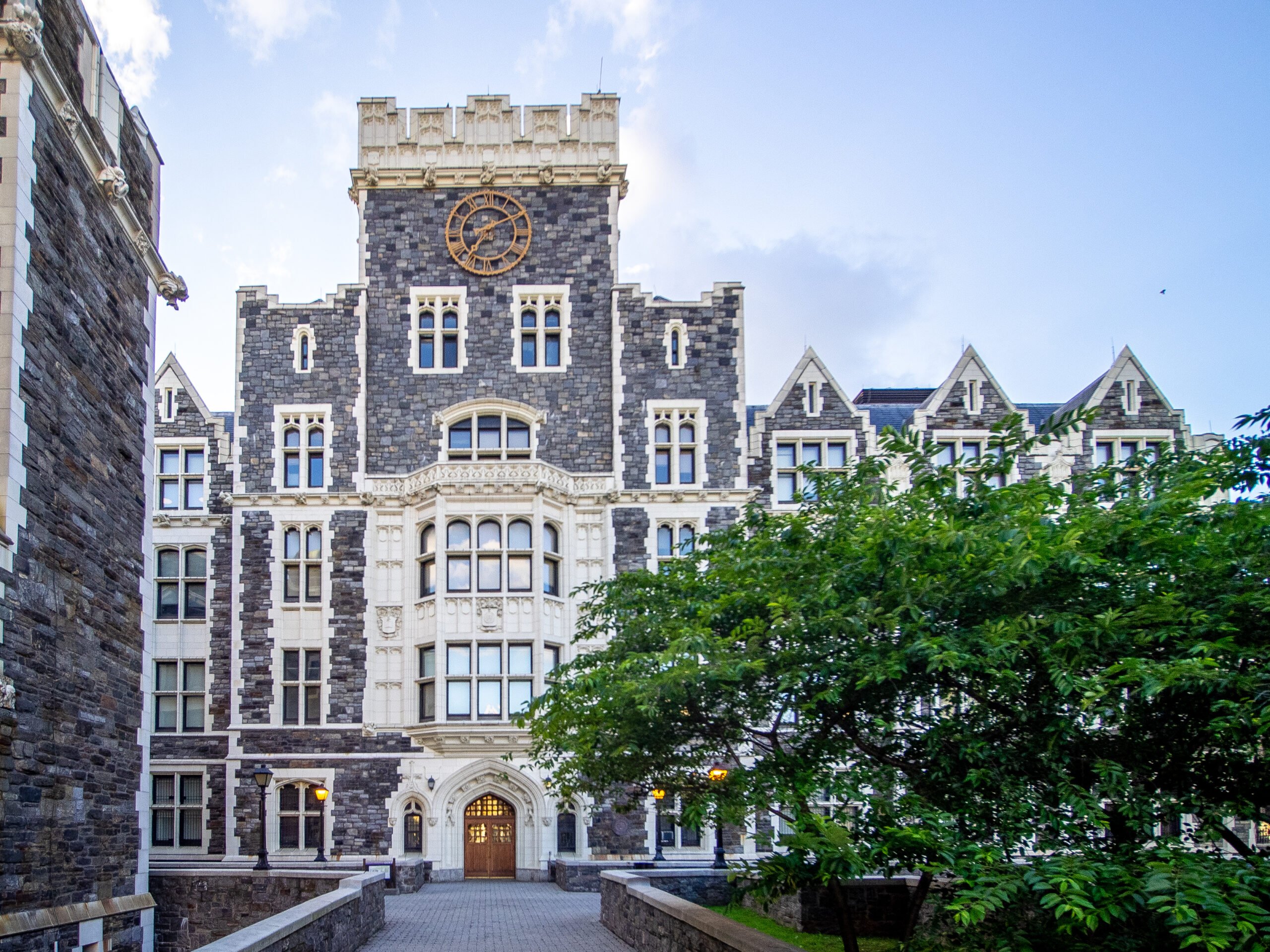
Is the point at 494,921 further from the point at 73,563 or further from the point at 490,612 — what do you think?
the point at 490,612

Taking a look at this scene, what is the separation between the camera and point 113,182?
18391 mm

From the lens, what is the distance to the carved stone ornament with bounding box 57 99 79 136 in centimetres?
1659

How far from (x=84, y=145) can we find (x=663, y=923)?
13378 millimetres

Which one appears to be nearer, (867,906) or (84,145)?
(84,145)

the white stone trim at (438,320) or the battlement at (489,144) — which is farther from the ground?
the battlement at (489,144)

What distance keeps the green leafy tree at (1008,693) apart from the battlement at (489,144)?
2328 cm

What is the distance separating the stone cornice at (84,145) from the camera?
14906 millimetres

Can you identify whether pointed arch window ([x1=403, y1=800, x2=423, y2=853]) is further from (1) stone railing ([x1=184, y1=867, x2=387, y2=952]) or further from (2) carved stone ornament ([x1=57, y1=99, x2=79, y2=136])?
(2) carved stone ornament ([x1=57, y1=99, x2=79, y2=136])

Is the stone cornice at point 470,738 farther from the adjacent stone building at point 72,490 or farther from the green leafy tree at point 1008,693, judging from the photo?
the green leafy tree at point 1008,693

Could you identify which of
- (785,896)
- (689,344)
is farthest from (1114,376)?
(785,896)

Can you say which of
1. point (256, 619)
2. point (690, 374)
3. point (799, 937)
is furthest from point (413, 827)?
point (799, 937)

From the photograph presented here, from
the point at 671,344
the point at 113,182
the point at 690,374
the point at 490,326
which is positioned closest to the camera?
the point at 113,182

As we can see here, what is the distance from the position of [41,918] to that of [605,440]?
21336 millimetres

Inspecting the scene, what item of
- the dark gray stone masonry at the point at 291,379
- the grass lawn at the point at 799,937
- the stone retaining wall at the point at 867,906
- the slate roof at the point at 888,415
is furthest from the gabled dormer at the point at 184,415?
the stone retaining wall at the point at 867,906
